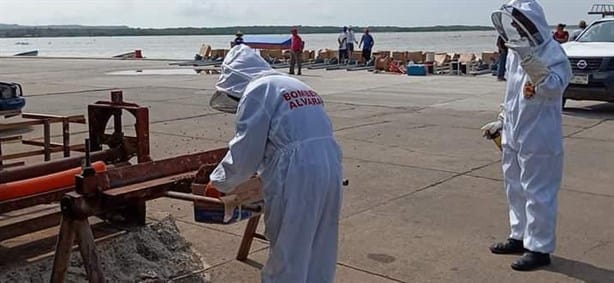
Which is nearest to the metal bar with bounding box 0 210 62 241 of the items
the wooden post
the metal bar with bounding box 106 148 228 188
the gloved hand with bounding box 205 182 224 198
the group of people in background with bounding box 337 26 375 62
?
the metal bar with bounding box 106 148 228 188

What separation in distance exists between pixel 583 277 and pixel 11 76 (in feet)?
77.5

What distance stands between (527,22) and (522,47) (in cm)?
18

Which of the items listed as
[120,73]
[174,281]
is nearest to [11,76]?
[120,73]

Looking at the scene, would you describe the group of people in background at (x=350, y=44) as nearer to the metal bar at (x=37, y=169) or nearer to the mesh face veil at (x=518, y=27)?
the mesh face veil at (x=518, y=27)

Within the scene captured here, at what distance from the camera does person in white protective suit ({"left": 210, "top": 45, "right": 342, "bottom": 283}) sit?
360 cm

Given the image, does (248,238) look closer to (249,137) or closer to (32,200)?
(32,200)

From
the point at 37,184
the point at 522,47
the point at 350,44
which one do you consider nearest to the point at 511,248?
the point at 522,47

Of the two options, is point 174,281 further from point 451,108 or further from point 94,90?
point 94,90

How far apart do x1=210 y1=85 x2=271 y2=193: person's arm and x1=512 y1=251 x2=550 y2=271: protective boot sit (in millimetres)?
2449

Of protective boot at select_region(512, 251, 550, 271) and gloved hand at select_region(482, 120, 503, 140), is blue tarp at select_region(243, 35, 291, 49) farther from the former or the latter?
protective boot at select_region(512, 251, 550, 271)

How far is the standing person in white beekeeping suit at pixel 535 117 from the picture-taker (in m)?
5.11

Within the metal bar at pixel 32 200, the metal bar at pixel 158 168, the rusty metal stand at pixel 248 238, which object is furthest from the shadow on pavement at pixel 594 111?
the metal bar at pixel 32 200

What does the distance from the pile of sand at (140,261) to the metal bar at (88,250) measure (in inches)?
23.9

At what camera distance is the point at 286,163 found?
361 centimetres
